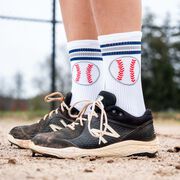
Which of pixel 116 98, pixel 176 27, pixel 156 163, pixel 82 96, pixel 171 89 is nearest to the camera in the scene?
pixel 156 163

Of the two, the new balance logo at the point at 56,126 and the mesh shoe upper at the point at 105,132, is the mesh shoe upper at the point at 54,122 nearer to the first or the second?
the new balance logo at the point at 56,126

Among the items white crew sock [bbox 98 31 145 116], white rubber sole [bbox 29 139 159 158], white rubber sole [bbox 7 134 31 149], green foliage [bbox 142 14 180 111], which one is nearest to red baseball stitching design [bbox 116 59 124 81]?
white crew sock [bbox 98 31 145 116]

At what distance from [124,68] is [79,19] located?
31 cm

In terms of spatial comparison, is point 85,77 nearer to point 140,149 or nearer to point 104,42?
point 104,42

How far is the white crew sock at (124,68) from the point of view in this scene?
1.54 metres

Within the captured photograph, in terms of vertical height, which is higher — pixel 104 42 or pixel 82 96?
pixel 104 42

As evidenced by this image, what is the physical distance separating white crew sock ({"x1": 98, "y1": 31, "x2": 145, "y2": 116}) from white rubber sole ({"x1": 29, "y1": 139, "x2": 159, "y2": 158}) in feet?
0.35

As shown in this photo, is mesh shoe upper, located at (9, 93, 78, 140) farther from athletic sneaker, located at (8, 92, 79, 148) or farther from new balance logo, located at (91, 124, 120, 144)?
new balance logo, located at (91, 124, 120, 144)

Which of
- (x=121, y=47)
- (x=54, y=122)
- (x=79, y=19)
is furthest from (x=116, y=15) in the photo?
(x=54, y=122)

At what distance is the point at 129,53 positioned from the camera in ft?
5.09

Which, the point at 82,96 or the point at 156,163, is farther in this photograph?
the point at 82,96

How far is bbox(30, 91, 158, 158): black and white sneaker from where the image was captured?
4.99 feet

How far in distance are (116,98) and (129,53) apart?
0.15m

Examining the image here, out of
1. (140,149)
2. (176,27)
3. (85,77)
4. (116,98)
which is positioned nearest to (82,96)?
(85,77)
